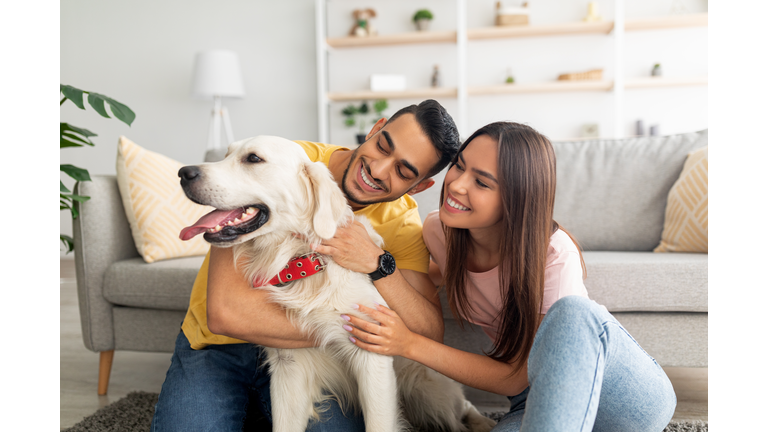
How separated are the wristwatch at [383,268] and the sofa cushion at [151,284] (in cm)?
107

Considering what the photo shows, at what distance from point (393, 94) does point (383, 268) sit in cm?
352

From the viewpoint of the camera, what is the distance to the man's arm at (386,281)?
1086mm

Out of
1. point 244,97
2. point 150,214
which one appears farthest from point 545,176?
point 244,97

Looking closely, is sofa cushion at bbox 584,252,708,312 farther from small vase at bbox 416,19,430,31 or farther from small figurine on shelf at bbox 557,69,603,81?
small vase at bbox 416,19,430,31

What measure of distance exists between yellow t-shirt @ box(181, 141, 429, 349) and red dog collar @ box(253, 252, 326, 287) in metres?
0.26

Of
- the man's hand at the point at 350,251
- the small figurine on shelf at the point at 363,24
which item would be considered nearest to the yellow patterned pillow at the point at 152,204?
the man's hand at the point at 350,251

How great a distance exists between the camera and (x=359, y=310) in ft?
3.53

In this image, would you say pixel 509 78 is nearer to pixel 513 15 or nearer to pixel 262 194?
pixel 513 15

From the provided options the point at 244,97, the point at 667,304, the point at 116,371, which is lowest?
the point at 116,371

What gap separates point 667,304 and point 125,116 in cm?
232

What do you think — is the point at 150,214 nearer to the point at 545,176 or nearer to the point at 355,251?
the point at 355,251

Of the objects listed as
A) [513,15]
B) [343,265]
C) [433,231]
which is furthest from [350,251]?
[513,15]

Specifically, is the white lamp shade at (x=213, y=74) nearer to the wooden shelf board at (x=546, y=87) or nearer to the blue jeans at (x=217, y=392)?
the wooden shelf board at (x=546, y=87)

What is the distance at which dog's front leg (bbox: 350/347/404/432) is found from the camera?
3.45ft
